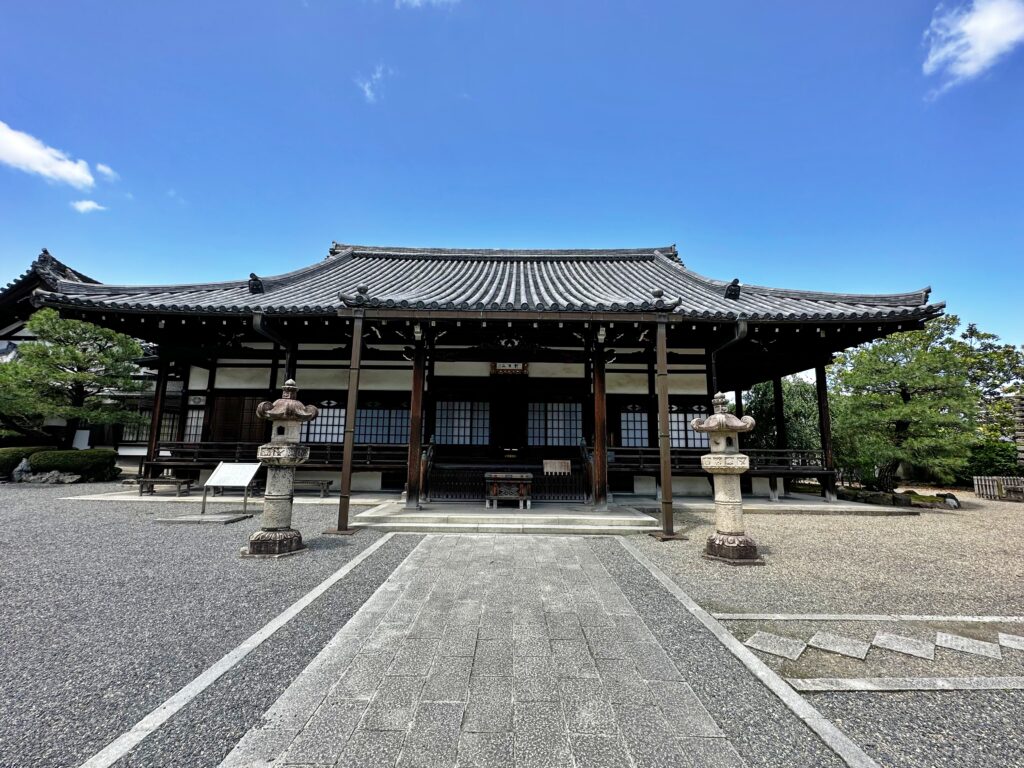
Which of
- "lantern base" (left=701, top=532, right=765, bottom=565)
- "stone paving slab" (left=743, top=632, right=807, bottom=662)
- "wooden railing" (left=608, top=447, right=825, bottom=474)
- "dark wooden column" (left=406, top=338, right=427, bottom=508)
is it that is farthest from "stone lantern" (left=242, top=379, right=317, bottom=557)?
"wooden railing" (left=608, top=447, right=825, bottom=474)

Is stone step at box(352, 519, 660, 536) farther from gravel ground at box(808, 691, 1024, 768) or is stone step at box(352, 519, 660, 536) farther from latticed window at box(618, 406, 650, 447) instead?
gravel ground at box(808, 691, 1024, 768)

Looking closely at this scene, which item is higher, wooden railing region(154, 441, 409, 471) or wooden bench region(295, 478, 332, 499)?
wooden railing region(154, 441, 409, 471)

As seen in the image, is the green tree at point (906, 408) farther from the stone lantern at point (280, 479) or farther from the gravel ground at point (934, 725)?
the stone lantern at point (280, 479)

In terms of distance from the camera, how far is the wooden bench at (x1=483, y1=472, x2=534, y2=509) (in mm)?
8789

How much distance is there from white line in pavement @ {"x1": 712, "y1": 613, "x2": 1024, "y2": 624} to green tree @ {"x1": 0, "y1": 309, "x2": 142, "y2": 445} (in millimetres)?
19265

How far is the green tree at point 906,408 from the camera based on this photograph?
12.0m

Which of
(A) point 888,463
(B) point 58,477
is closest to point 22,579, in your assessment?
(B) point 58,477

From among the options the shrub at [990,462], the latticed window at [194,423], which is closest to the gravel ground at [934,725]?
the latticed window at [194,423]

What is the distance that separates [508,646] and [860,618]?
11.9 feet

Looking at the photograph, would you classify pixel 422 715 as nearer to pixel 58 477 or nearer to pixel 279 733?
pixel 279 733

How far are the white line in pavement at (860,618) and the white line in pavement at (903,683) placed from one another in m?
0.98

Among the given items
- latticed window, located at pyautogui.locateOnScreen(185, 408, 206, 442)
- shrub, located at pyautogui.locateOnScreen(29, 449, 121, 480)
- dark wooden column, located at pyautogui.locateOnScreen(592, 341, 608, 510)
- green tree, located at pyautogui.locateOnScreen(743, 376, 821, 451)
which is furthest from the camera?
green tree, located at pyautogui.locateOnScreen(743, 376, 821, 451)

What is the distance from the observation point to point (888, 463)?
12867 mm

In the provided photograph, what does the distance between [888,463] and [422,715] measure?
1656cm
